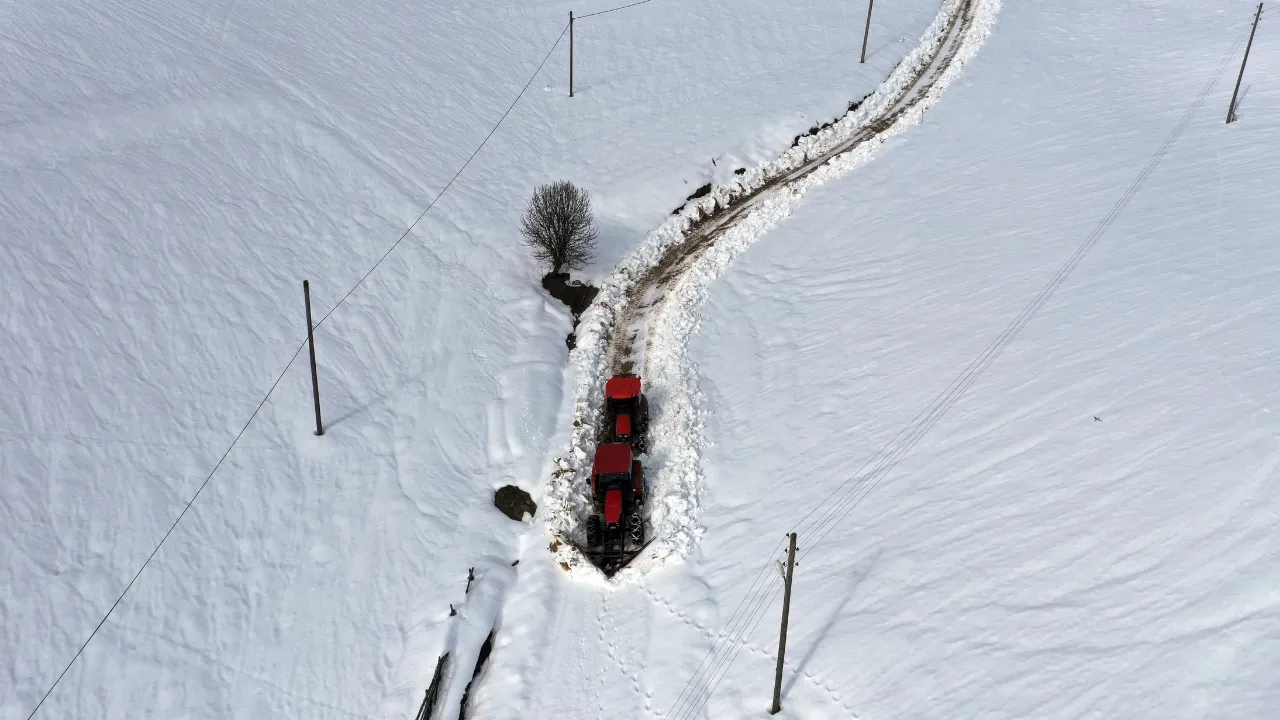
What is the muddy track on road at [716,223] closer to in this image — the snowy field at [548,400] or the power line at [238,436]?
the snowy field at [548,400]

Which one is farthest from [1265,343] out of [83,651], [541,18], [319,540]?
[541,18]

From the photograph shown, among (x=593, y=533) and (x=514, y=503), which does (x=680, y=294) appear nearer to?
(x=514, y=503)

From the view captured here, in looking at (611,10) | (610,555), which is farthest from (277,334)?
(611,10)

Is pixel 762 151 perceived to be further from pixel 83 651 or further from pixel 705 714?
pixel 83 651

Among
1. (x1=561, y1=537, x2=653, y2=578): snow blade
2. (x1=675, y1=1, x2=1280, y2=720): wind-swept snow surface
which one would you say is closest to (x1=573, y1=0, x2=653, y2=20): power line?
(x1=675, y1=1, x2=1280, y2=720): wind-swept snow surface

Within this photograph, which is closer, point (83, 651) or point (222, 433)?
point (83, 651)

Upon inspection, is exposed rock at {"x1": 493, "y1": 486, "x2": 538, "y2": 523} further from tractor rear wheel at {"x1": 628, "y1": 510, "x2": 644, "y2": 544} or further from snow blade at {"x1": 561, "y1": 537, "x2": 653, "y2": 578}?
tractor rear wheel at {"x1": 628, "y1": 510, "x2": 644, "y2": 544}
